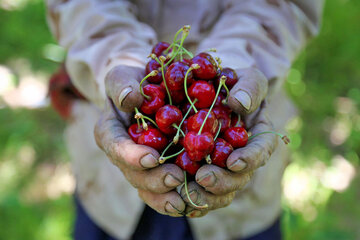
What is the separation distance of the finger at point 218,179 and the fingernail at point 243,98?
166 mm

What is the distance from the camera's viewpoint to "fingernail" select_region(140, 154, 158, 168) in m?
0.87

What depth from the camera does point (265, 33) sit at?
132 cm

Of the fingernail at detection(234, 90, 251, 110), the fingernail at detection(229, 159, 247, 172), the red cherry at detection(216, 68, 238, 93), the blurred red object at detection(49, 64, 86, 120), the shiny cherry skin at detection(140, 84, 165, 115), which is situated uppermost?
the fingernail at detection(234, 90, 251, 110)

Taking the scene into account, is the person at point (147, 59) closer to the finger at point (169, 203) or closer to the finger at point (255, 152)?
the finger at point (255, 152)

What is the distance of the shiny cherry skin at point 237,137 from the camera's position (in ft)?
3.10

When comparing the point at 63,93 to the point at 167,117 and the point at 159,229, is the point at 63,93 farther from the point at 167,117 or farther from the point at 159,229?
the point at 167,117

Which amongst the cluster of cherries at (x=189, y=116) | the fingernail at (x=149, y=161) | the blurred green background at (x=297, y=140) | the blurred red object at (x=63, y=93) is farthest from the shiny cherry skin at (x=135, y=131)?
the blurred green background at (x=297, y=140)

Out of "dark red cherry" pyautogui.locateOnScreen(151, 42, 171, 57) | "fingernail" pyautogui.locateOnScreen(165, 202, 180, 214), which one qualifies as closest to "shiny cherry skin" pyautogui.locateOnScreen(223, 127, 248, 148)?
"fingernail" pyautogui.locateOnScreen(165, 202, 180, 214)

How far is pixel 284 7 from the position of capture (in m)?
1.36

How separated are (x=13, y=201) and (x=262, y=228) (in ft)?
5.09

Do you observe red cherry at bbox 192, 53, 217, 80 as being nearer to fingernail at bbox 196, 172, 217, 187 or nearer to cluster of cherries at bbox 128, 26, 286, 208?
cluster of cherries at bbox 128, 26, 286, 208

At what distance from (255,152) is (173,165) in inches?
7.6

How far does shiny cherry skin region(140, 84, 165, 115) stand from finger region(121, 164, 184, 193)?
0.16m

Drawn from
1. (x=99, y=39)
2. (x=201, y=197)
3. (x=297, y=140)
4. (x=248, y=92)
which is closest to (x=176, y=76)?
(x=248, y=92)
